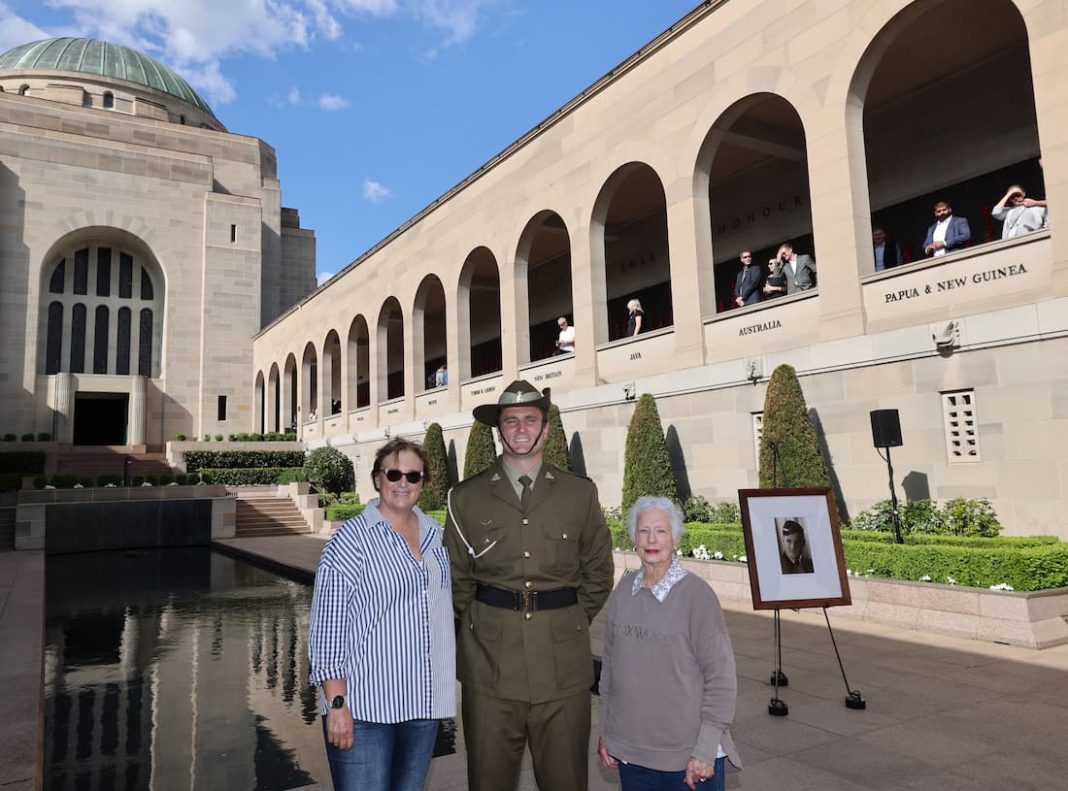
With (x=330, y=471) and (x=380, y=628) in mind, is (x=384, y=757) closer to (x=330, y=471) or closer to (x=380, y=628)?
(x=380, y=628)

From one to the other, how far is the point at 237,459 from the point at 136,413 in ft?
35.8

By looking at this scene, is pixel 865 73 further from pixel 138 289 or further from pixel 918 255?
pixel 138 289

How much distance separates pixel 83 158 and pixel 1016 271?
151 feet

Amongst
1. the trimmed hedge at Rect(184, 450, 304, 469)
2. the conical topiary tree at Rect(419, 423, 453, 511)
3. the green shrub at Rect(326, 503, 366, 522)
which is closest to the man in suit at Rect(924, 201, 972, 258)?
the conical topiary tree at Rect(419, 423, 453, 511)

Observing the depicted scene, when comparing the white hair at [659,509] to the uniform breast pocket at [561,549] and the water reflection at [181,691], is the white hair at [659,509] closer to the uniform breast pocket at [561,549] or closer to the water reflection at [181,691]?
the uniform breast pocket at [561,549]

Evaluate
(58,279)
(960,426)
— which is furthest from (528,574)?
(58,279)

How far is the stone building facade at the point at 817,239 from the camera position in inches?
402

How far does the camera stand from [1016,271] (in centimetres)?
1038

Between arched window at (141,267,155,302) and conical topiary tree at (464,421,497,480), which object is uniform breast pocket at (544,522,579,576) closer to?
conical topiary tree at (464,421,497,480)

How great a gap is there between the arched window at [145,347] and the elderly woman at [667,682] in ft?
155

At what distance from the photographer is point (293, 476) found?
30422 millimetres

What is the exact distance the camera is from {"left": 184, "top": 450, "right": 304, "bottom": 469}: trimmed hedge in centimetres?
3450

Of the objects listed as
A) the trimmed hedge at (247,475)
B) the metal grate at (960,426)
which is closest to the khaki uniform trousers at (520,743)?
the metal grate at (960,426)

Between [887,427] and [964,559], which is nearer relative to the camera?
[964,559]
